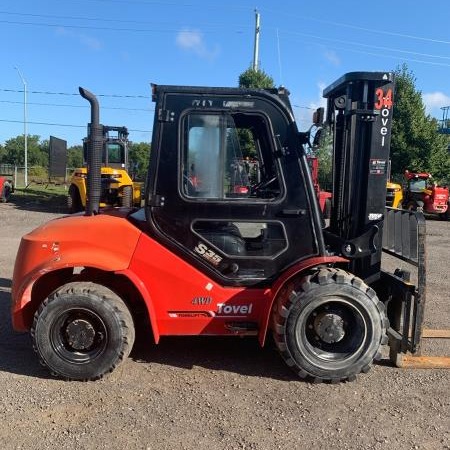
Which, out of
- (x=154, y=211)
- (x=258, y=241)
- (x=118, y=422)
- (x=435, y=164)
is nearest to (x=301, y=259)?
(x=258, y=241)

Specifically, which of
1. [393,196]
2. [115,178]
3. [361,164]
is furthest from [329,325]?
[393,196]

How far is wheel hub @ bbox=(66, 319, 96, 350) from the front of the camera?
4.26m

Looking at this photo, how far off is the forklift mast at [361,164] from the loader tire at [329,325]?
19.3 inches

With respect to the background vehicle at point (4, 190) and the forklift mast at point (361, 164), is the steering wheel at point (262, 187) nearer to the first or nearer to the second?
the forklift mast at point (361, 164)

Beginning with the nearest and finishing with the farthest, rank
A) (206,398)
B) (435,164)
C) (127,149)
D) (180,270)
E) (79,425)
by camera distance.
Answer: (79,425) → (206,398) → (180,270) → (127,149) → (435,164)

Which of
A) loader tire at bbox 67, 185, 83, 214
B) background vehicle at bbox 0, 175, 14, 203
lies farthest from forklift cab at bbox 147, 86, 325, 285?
background vehicle at bbox 0, 175, 14, 203

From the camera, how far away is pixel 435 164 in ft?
90.2

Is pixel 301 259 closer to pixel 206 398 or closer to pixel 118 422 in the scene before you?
pixel 206 398

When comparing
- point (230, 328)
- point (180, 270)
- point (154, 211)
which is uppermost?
point (154, 211)

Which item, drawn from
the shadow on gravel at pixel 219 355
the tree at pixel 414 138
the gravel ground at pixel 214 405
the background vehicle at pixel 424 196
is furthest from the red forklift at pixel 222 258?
the tree at pixel 414 138

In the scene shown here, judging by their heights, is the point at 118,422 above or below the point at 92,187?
below

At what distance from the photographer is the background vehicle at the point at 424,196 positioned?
70.3 ft

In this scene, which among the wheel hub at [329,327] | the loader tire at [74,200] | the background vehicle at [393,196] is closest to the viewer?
the wheel hub at [329,327]

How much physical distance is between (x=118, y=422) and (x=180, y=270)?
1275mm
